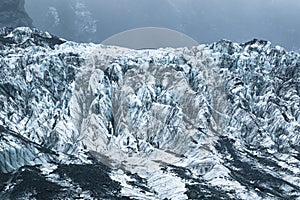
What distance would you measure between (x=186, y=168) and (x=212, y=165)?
780cm

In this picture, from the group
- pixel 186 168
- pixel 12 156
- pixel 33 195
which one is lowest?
pixel 33 195

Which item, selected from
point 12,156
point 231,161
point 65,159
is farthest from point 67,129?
point 231,161

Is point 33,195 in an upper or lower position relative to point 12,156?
lower

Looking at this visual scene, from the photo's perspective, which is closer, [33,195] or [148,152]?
[33,195]

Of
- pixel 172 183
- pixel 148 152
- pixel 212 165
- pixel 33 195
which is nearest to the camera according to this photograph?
pixel 33 195

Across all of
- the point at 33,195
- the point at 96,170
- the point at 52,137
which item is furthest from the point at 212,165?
the point at 33,195

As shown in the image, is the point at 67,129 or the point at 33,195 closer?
the point at 33,195

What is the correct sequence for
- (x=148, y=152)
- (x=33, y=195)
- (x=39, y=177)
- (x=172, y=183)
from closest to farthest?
(x=33, y=195), (x=39, y=177), (x=172, y=183), (x=148, y=152)

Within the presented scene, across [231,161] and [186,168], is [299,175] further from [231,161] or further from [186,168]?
[186,168]

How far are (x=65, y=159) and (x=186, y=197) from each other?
126 feet

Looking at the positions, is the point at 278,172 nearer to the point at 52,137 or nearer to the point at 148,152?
the point at 148,152

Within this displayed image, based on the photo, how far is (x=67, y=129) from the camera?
197 meters

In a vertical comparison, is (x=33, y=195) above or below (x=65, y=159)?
below

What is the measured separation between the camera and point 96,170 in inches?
6811
